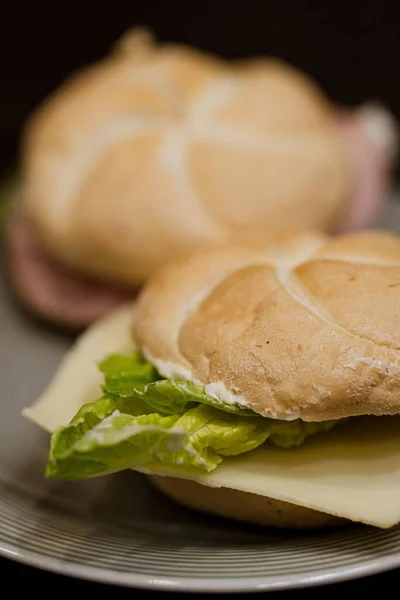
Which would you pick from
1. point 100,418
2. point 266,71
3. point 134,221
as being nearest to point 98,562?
point 100,418

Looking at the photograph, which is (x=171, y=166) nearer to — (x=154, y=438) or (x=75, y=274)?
(x=75, y=274)

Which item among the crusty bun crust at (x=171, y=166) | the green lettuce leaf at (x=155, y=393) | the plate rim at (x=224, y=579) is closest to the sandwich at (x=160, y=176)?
the crusty bun crust at (x=171, y=166)

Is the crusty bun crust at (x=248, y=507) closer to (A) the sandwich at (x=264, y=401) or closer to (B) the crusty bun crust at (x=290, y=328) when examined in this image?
(A) the sandwich at (x=264, y=401)

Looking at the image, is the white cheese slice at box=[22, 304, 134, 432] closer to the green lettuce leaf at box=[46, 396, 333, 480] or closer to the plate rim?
the green lettuce leaf at box=[46, 396, 333, 480]

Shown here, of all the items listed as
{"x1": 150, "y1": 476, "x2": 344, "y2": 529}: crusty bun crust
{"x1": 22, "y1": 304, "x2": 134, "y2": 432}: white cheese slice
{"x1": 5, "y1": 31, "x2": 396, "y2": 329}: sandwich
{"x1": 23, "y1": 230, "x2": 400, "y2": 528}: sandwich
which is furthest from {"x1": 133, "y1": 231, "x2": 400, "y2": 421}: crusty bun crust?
{"x1": 5, "y1": 31, "x2": 396, "y2": 329}: sandwich

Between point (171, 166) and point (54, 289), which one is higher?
point (171, 166)

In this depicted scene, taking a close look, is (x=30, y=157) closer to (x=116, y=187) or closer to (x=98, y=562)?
(x=116, y=187)

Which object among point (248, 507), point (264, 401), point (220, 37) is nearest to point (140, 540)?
point (248, 507)
